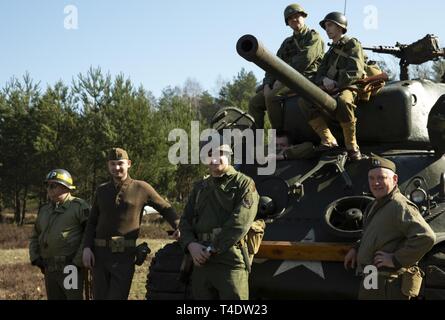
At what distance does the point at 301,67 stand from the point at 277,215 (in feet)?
7.26

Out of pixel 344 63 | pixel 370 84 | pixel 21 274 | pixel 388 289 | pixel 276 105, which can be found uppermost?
pixel 344 63

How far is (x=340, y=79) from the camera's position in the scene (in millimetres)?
7609

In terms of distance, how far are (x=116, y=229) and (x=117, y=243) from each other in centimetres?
14

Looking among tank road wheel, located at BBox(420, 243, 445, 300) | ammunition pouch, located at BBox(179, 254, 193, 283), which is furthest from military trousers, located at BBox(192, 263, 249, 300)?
tank road wheel, located at BBox(420, 243, 445, 300)

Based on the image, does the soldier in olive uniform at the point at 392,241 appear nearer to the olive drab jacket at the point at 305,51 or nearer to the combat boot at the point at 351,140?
the combat boot at the point at 351,140

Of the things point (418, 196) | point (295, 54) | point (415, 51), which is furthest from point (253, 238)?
point (415, 51)

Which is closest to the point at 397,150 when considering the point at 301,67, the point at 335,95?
the point at 335,95

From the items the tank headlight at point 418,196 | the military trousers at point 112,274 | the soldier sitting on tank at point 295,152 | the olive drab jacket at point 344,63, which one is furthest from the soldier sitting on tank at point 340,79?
the military trousers at point 112,274

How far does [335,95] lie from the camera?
7570 mm

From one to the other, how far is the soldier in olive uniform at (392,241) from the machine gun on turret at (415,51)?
4.02m

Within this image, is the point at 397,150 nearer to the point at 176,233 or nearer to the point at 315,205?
the point at 315,205

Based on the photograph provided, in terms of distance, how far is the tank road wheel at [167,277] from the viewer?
6.70 m

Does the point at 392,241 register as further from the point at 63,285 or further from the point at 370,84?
the point at 63,285

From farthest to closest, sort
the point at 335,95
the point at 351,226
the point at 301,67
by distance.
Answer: the point at 301,67 → the point at 335,95 → the point at 351,226
